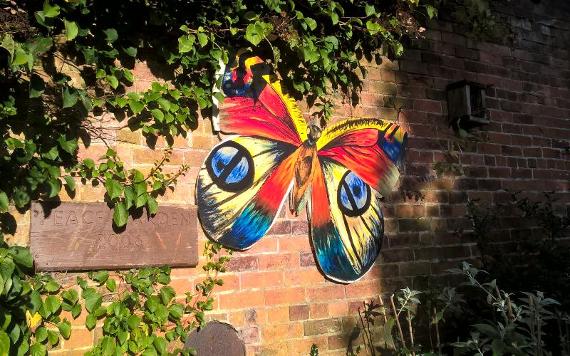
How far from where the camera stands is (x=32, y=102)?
7.88 feet

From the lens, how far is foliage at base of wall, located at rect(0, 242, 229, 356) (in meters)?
2.11

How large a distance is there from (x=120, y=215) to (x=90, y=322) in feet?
1.72

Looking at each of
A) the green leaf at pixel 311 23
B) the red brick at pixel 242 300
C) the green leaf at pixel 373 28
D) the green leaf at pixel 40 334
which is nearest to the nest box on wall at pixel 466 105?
the green leaf at pixel 373 28

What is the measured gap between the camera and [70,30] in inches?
89.9

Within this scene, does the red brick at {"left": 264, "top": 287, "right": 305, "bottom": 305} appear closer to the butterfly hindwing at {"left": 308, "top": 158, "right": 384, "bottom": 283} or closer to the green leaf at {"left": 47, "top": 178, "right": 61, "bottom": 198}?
the butterfly hindwing at {"left": 308, "top": 158, "right": 384, "bottom": 283}

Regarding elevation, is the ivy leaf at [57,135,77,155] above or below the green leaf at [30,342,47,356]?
above

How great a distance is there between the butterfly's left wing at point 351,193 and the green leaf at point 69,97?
57.6 inches

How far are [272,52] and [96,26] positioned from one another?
41.7 inches

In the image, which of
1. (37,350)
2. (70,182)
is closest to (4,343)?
(37,350)

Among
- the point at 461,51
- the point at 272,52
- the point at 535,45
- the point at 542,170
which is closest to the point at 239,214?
the point at 272,52

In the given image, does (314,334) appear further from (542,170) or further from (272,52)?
(542,170)

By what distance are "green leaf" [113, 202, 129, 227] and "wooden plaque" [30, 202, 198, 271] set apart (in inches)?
1.9

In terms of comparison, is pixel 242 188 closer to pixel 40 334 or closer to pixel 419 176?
pixel 40 334

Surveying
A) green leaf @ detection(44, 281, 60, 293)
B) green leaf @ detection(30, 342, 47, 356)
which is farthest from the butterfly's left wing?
green leaf @ detection(30, 342, 47, 356)
